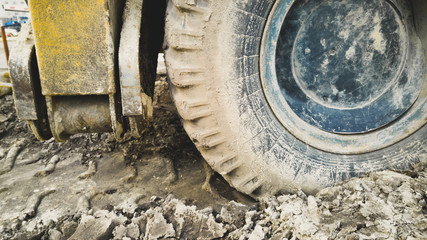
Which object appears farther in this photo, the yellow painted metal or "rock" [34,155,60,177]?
"rock" [34,155,60,177]

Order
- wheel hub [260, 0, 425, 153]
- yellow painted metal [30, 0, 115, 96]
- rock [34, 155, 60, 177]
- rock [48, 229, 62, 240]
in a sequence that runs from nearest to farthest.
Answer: yellow painted metal [30, 0, 115, 96]
rock [48, 229, 62, 240]
wheel hub [260, 0, 425, 153]
rock [34, 155, 60, 177]

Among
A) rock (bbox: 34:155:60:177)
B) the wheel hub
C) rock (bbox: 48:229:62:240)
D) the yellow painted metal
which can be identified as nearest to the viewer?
the yellow painted metal

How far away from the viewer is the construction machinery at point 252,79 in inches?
46.8

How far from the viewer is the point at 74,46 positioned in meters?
1.17

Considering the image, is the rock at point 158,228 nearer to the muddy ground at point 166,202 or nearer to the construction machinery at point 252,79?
the muddy ground at point 166,202

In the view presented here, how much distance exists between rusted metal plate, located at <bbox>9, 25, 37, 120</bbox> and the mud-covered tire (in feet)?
1.99

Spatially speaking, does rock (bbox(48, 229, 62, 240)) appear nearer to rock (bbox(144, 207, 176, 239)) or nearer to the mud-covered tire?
rock (bbox(144, 207, 176, 239))

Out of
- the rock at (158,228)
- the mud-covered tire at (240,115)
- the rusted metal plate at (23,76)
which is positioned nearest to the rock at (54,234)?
the rock at (158,228)

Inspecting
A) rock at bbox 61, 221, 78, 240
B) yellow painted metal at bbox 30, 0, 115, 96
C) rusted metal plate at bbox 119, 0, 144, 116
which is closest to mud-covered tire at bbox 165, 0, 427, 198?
rusted metal plate at bbox 119, 0, 144, 116

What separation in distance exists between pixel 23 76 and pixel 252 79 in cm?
101

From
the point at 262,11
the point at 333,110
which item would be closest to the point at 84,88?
the point at 262,11

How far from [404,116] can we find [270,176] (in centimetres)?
84

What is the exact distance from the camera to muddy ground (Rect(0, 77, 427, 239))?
1.17m

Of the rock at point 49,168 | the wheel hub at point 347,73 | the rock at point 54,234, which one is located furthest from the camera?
the rock at point 49,168
